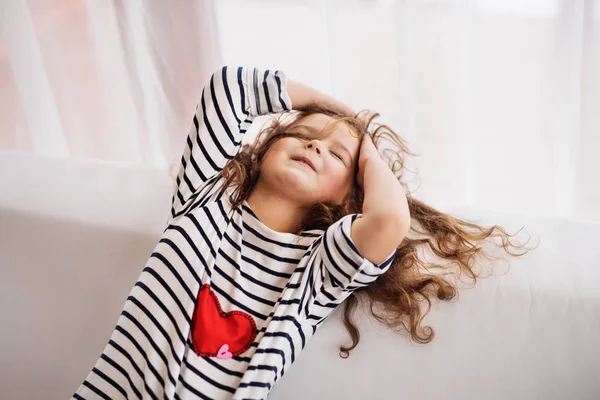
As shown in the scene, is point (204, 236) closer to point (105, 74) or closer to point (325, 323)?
point (325, 323)

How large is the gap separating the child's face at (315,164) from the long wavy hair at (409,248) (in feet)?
0.06

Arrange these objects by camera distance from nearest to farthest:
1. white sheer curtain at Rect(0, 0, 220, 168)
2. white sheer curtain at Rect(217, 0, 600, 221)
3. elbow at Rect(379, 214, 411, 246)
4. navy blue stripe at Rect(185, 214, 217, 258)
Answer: elbow at Rect(379, 214, 411, 246), navy blue stripe at Rect(185, 214, 217, 258), white sheer curtain at Rect(217, 0, 600, 221), white sheer curtain at Rect(0, 0, 220, 168)

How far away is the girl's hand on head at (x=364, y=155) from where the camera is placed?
3.68 ft

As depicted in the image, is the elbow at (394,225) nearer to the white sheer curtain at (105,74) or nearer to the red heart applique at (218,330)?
the red heart applique at (218,330)

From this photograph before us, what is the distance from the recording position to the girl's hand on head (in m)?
1.12

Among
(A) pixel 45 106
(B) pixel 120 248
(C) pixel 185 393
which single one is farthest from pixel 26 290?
(A) pixel 45 106

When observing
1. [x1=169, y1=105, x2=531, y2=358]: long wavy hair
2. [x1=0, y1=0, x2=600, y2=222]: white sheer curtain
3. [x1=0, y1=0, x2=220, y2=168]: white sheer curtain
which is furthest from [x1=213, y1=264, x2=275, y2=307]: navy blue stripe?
[x1=0, y1=0, x2=220, y2=168]: white sheer curtain

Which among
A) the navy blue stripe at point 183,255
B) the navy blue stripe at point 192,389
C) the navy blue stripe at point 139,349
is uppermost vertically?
the navy blue stripe at point 183,255

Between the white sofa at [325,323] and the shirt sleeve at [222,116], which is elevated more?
the shirt sleeve at [222,116]

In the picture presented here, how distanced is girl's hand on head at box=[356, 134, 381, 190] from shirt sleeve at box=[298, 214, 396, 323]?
0.11 metres

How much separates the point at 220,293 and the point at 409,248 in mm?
319

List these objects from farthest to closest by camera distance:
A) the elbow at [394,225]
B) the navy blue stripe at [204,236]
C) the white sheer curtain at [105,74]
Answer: the white sheer curtain at [105,74] → the navy blue stripe at [204,236] → the elbow at [394,225]

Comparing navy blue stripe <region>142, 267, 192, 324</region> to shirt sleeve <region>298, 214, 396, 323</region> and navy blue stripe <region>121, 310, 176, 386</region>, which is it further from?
shirt sleeve <region>298, 214, 396, 323</region>

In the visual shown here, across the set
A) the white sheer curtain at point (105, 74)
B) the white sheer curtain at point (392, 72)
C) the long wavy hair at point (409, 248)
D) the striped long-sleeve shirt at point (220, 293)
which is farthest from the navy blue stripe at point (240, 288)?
the white sheer curtain at point (105, 74)
